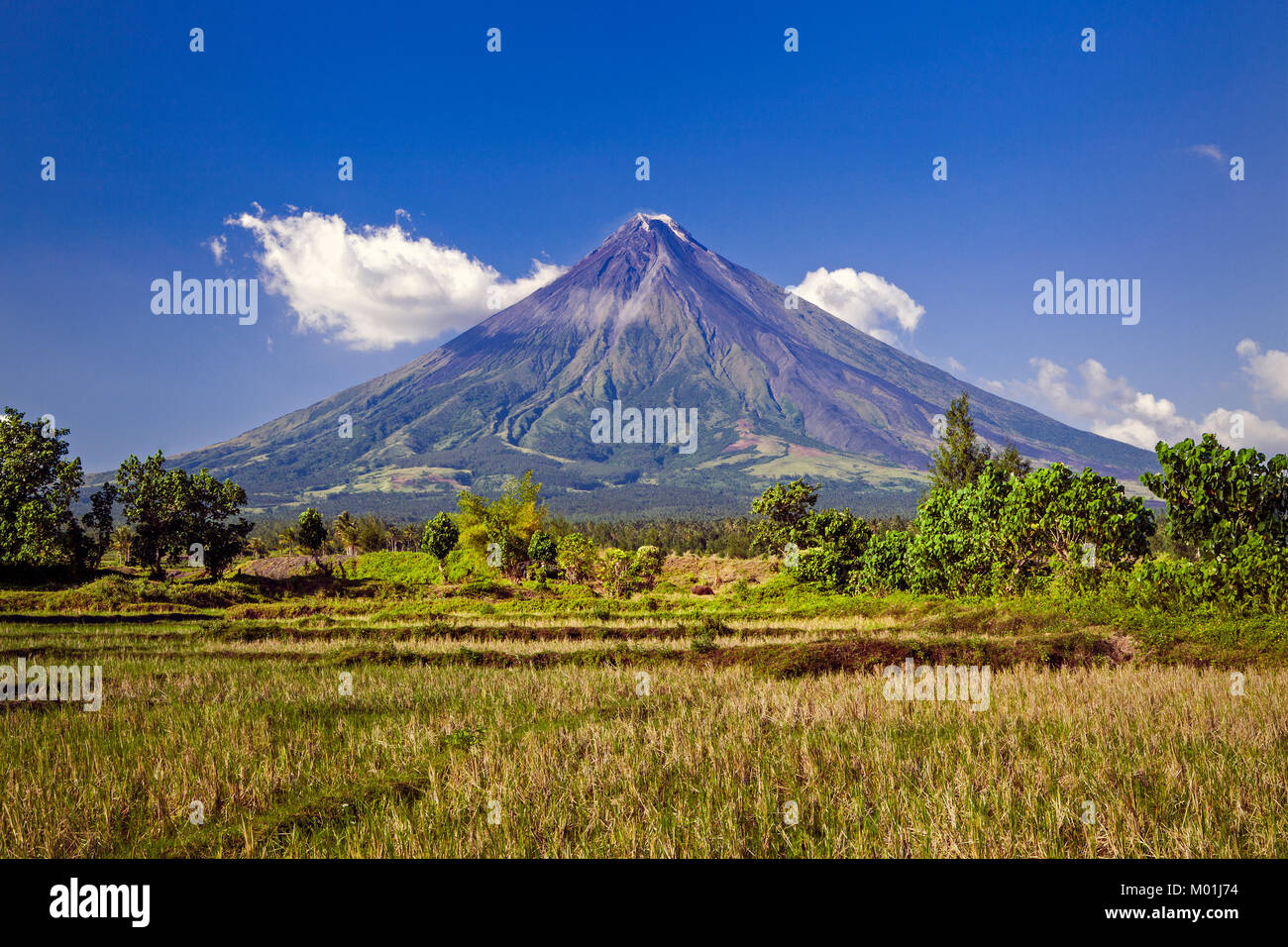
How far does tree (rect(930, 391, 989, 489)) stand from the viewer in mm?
54500

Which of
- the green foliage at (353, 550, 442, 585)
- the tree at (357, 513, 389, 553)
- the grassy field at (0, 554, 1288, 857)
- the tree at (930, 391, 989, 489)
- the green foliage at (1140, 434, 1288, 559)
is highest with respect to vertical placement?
the tree at (930, 391, 989, 489)

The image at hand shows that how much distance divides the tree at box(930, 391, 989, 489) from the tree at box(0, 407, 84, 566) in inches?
2845

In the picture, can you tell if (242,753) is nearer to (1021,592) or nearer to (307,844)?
(307,844)

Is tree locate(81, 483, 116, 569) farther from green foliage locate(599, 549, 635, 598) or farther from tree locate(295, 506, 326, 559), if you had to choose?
green foliage locate(599, 549, 635, 598)

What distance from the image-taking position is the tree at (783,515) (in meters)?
47.7

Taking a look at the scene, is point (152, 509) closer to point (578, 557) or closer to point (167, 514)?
point (167, 514)

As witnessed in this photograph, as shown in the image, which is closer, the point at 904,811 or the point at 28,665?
the point at 904,811

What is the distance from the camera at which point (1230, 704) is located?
1005cm

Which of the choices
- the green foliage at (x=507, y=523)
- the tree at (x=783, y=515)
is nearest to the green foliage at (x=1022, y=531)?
the tree at (x=783, y=515)

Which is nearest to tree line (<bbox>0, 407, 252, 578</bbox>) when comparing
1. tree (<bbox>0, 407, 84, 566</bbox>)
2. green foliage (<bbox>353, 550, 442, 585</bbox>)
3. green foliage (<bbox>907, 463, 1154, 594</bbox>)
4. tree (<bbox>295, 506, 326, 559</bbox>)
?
tree (<bbox>0, 407, 84, 566</bbox>)

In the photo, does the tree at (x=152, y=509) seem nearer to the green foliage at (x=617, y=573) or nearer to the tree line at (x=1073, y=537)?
the green foliage at (x=617, y=573)
